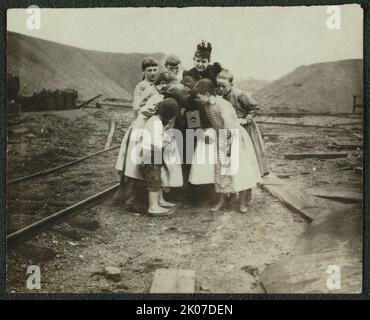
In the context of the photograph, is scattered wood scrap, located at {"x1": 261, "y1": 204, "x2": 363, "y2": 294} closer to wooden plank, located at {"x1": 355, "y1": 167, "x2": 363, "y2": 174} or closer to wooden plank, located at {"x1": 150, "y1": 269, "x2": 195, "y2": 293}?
wooden plank, located at {"x1": 355, "y1": 167, "x2": 363, "y2": 174}

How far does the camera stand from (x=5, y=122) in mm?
3094

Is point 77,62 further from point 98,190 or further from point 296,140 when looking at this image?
point 296,140

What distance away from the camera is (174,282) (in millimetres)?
2988

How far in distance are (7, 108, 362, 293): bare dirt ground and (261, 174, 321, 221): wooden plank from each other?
4 centimetres

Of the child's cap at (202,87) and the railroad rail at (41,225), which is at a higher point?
the child's cap at (202,87)

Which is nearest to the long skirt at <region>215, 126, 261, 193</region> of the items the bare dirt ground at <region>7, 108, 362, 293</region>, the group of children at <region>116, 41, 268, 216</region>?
the group of children at <region>116, 41, 268, 216</region>

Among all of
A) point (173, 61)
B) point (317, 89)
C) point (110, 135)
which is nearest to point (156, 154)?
point (110, 135)

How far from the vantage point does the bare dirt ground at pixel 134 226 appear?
3.00 meters

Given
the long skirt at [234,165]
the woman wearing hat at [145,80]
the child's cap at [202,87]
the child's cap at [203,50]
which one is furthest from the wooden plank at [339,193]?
the woman wearing hat at [145,80]

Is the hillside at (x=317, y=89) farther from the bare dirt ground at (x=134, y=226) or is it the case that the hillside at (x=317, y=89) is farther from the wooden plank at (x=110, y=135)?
the wooden plank at (x=110, y=135)

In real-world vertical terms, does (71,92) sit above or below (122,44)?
below

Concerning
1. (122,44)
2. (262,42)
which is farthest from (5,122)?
(262,42)

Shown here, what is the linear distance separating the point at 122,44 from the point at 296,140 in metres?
1.25
